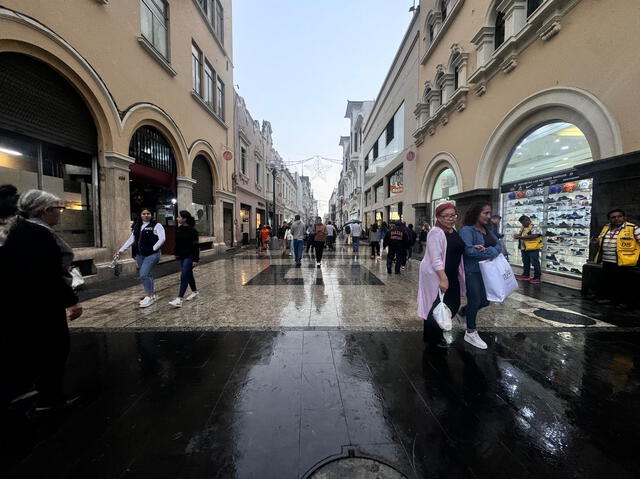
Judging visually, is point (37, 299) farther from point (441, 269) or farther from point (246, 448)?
point (441, 269)

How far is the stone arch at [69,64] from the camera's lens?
17.3 ft

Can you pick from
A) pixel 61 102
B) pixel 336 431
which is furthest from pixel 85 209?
pixel 336 431

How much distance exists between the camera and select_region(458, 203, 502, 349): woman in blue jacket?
330 cm

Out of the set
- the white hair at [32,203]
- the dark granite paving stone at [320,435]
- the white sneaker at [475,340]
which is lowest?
the dark granite paving stone at [320,435]

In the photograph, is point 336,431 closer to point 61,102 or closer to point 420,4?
point 61,102

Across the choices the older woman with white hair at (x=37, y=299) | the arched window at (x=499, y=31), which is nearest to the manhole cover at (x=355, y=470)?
the older woman with white hair at (x=37, y=299)

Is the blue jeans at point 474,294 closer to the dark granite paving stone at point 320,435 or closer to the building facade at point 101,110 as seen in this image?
the dark granite paving stone at point 320,435

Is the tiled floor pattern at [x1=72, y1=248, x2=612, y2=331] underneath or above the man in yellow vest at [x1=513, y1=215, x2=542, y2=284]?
underneath

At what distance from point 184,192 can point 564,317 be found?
12537 mm

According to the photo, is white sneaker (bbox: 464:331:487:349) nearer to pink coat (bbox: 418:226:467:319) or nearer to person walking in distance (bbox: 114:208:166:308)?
pink coat (bbox: 418:226:467:319)

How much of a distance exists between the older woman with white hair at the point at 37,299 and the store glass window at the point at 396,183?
693 inches

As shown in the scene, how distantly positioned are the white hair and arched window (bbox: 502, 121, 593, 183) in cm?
941

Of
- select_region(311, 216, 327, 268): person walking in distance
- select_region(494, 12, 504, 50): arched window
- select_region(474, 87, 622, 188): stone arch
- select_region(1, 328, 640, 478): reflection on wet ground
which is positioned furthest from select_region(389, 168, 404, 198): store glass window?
select_region(1, 328, 640, 478): reflection on wet ground

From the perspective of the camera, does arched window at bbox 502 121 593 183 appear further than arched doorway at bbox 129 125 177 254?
No
